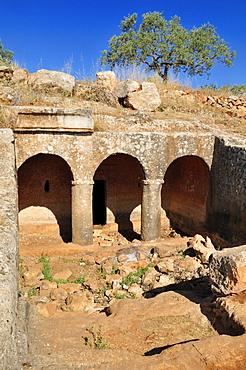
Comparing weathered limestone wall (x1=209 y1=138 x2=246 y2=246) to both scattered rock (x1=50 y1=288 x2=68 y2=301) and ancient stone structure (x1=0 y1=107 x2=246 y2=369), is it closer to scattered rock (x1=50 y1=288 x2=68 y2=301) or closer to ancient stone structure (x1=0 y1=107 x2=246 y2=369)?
ancient stone structure (x1=0 y1=107 x2=246 y2=369)

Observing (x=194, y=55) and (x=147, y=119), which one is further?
(x=194, y=55)

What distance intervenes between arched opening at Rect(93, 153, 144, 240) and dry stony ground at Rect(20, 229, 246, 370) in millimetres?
2523

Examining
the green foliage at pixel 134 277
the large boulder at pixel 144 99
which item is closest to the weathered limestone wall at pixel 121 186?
the large boulder at pixel 144 99

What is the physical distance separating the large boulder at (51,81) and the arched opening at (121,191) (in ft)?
10.7

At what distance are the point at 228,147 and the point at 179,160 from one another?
294 cm

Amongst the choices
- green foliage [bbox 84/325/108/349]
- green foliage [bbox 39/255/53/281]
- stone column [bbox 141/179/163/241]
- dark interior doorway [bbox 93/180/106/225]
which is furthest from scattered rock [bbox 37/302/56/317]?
dark interior doorway [bbox 93/180/106/225]

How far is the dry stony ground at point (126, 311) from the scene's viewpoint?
3.50 metres

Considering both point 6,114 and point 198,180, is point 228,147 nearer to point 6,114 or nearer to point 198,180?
point 198,180

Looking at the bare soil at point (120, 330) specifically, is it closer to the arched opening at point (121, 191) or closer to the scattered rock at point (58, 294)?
the scattered rock at point (58, 294)

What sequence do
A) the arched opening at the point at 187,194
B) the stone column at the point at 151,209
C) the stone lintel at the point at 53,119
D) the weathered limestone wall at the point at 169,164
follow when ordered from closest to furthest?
the stone lintel at the point at 53,119 → the weathered limestone wall at the point at 169,164 → the stone column at the point at 151,209 → the arched opening at the point at 187,194

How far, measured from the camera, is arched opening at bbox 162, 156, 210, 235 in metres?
11.8

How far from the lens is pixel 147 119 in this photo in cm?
1188

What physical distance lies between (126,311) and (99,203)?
8616 mm

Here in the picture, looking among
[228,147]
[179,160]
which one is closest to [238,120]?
[179,160]
